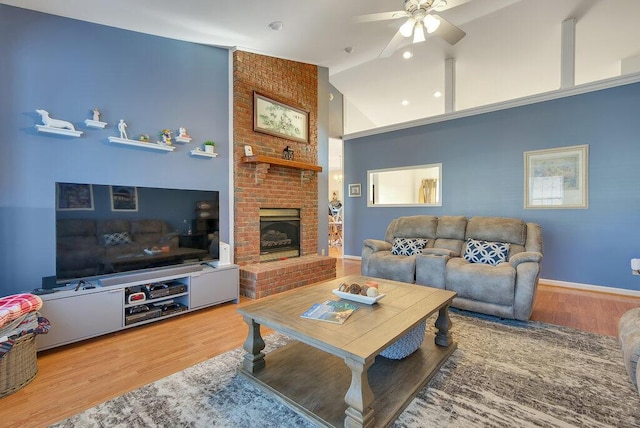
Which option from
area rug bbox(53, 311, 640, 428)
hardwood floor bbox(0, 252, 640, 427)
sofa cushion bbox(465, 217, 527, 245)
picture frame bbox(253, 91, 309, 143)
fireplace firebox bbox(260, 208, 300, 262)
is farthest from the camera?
fireplace firebox bbox(260, 208, 300, 262)

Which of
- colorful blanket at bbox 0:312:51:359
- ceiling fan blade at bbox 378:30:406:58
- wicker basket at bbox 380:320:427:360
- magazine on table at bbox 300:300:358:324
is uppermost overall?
ceiling fan blade at bbox 378:30:406:58

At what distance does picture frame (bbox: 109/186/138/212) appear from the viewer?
2.54 metres

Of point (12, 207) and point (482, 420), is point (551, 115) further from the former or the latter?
point (12, 207)

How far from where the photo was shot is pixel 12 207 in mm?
2318

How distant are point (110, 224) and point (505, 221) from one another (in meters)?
4.10

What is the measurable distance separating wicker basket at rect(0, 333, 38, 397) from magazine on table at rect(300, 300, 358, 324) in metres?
1.72

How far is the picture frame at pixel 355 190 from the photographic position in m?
6.26

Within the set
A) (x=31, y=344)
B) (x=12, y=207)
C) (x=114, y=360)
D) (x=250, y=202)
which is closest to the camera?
(x=31, y=344)

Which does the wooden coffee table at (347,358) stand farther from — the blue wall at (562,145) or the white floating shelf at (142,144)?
the blue wall at (562,145)

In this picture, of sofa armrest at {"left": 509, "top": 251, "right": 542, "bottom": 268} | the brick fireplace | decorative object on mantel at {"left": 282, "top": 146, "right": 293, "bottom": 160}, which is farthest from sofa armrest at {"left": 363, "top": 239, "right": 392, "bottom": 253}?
decorative object on mantel at {"left": 282, "top": 146, "right": 293, "bottom": 160}

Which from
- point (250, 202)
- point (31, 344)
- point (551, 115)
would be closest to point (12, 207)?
point (31, 344)

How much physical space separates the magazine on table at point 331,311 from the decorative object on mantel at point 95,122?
2489 millimetres

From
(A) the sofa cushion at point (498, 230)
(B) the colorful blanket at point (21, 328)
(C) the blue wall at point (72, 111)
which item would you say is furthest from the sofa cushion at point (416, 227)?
(B) the colorful blanket at point (21, 328)

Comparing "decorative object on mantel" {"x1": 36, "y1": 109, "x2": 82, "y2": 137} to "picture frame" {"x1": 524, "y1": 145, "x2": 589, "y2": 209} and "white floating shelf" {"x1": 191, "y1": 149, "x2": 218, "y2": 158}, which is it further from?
"picture frame" {"x1": 524, "y1": 145, "x2": 589, "y2": 209}
